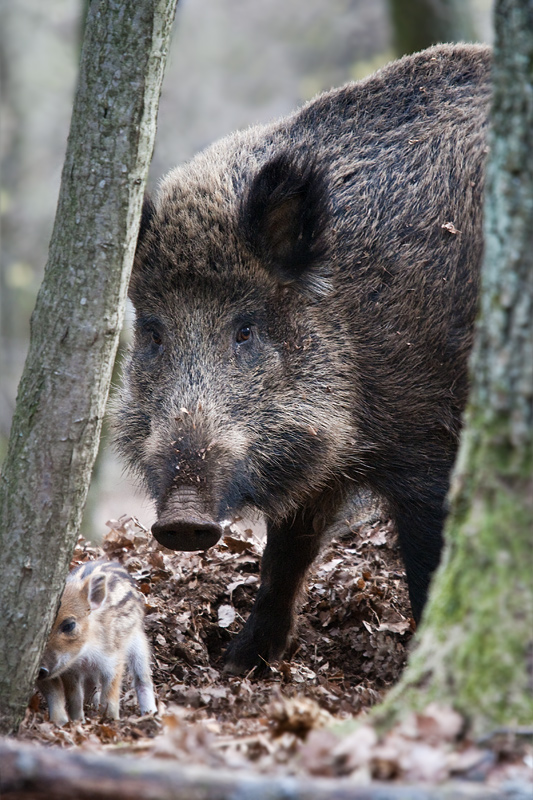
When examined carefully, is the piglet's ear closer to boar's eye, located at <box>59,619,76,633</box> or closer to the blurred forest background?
boar's eye, located at <box>59,619,76,633</box>

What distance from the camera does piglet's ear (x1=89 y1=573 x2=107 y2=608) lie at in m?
5.13

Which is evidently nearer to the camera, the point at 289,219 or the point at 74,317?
the point at 74,317

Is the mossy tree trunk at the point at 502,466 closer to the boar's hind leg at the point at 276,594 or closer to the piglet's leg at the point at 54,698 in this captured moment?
the piglet's leg at the point at 54,698

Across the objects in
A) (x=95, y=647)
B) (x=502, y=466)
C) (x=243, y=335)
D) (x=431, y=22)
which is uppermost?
(x=431, y=22)

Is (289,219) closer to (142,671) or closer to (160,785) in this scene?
(142,671)

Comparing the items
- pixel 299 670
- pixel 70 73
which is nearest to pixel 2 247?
pixel 70 73

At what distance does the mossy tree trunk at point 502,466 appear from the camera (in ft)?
8.66

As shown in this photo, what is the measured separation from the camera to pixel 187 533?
4.95 meters

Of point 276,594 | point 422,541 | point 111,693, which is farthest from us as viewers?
point 276,594

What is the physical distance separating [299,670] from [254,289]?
246 centimetres

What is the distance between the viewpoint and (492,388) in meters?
2.71

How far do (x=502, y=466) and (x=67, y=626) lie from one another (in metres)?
2.98

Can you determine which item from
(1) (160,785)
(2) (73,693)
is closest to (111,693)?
(2) (73,693)

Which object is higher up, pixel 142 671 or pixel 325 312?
pixel 325 312
